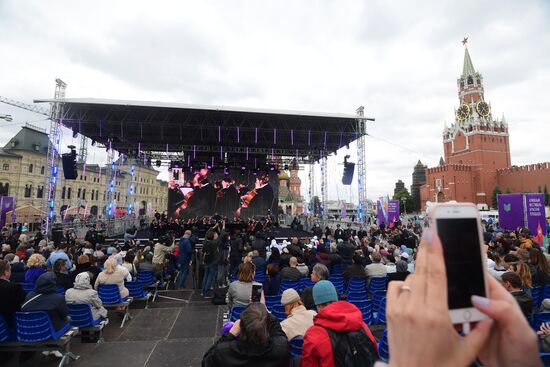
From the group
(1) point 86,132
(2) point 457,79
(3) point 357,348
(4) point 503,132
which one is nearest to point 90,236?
(1) point 86,132

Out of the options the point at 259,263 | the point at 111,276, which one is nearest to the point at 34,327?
the point at 111,276

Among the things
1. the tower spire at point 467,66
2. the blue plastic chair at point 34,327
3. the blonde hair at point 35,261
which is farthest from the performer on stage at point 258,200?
the tower spire at point 467,66

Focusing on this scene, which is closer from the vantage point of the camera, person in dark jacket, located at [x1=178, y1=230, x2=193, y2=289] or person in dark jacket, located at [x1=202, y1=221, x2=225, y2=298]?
person in dark jacket, located at [x1=202, y1=221, x2=225, y2=298]

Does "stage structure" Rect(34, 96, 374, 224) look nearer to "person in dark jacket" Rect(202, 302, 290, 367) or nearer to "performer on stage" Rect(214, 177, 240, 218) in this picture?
"performer on stage" Rect(214, 177, 240, 218)

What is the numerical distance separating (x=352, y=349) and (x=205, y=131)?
21863 mm

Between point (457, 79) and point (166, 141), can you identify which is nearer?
point (166, 141)

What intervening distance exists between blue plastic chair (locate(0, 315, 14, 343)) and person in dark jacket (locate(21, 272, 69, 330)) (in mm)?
A: 323

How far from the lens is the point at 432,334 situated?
69 cm

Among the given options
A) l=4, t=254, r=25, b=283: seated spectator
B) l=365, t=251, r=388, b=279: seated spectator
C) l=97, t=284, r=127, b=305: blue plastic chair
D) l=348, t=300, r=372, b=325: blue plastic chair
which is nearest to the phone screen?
l=348, t=300, r=372, b=325: blue plastic chair

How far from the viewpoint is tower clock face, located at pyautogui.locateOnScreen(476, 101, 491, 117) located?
73.6m

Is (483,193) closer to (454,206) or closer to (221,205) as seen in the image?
(221,205)

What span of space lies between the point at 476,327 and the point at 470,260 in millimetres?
191

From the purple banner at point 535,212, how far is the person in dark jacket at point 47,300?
18.8m

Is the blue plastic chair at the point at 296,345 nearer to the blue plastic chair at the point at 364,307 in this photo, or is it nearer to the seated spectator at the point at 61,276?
the blue plastic chair at the point at 364,307
